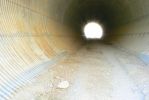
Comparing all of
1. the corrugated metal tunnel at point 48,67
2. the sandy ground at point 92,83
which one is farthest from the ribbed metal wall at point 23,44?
the sandy ground at point 92,83

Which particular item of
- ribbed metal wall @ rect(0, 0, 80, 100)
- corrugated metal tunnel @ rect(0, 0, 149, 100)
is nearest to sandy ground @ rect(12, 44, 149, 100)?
corrugated metal tunnel @ rect(0, 0, 149, 100)

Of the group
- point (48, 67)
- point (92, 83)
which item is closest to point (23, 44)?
point (48, 67)

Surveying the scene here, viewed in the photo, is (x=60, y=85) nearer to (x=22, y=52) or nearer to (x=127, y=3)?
(x=22, y=52)

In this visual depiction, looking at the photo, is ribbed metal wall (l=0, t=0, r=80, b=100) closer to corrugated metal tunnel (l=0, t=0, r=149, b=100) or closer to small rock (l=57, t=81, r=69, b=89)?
corrugated metal tunnel (l=0, t=0, r=149, b=100)

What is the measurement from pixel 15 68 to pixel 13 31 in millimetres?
1183

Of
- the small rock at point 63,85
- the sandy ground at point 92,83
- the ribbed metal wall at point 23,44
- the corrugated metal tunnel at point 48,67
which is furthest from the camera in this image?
the small rock at point 63,85

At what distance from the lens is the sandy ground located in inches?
186

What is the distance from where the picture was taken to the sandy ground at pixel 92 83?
4.72 m

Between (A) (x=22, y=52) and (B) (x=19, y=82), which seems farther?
(A) (x=22, y=52)

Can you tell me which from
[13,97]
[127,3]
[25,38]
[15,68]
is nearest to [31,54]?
[25,38]

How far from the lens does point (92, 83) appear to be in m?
5.59

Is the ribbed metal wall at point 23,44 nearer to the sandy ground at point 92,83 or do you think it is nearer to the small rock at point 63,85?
the sandy ground at point 92,83

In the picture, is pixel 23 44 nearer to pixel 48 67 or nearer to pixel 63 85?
pixel 48 67

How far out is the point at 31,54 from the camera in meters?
6.77
